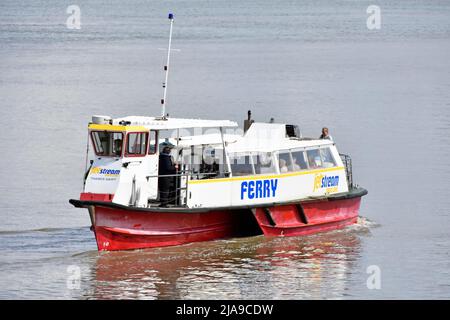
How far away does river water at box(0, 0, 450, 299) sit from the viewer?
26938 millimetres

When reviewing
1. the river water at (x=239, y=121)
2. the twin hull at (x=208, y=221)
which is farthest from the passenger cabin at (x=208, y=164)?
the river water at (x=239, y=121)

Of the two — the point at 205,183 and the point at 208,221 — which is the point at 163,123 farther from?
the point at 208,221

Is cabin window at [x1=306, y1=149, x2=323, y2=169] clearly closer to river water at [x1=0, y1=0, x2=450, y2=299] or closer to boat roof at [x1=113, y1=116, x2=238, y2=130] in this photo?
river water at [x1=0, y1=0, x2=450, y2=299]

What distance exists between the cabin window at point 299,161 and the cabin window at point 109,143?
16.0 ft

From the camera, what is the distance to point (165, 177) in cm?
2878

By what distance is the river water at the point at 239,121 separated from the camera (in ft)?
88.4

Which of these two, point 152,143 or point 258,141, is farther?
point 258,141

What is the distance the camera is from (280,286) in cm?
2630

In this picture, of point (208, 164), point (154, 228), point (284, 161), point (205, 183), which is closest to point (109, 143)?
point (154, 228)

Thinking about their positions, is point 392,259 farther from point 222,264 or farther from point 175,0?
point 175,0

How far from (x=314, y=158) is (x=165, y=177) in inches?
181

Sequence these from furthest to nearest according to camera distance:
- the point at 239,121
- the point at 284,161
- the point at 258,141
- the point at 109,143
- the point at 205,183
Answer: the point at 239,121 → the point at 258,141 → the point at 284,161 → the point at 205,183 → the point at 109,143

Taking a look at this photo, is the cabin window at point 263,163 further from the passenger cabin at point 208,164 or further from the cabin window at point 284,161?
the cabin window at point 284,161

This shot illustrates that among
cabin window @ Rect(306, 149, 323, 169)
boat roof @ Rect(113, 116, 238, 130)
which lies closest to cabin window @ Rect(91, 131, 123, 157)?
boat roof @ Rect(113, 116, 238, 130)
